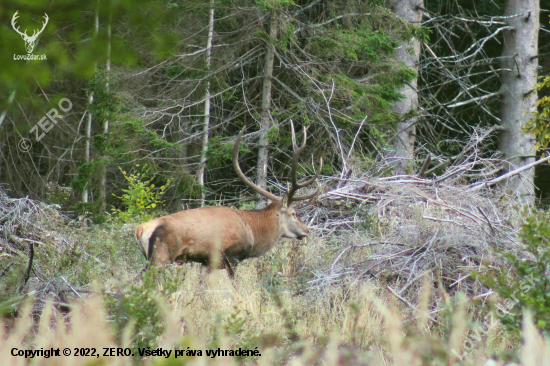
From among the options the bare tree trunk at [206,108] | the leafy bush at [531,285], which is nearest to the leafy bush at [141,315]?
the leafy bush at [531,285]

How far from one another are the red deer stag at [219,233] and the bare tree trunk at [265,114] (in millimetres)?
4186

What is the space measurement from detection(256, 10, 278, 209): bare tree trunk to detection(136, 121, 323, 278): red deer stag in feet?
13.7

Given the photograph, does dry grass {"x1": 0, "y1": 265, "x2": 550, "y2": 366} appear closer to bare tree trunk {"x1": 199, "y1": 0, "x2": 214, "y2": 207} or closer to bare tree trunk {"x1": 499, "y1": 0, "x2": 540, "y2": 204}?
bare tree trunk {"x1": 199, "y1": 0, "x2": 214, "y2": 207}

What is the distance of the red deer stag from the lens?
6.64 m

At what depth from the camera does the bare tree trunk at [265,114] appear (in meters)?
12.4

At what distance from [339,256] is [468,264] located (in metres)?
1.41

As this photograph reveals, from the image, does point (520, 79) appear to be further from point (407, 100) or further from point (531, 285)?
point (531, 285)

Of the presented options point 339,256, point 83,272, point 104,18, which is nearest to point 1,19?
point 104,18

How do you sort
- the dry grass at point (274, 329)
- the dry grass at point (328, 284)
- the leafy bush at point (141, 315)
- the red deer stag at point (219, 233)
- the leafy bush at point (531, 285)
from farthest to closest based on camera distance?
the red deer stag at point (219, 233) → the leafy bush at point (141, 315) → the leafy bush at point (531, 285) → the dry grass at point (328, 284) → the dry grass at point (274, 329)

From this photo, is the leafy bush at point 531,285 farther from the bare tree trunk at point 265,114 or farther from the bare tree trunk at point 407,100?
the bare tree trunk at point 407,100

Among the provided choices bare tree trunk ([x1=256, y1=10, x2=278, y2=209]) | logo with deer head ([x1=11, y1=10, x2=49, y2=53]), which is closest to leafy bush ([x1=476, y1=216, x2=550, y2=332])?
logo with deer head ([x1=11, y1=10, x2=49, y2=53])

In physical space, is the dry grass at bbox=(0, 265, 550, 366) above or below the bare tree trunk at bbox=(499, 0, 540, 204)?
below

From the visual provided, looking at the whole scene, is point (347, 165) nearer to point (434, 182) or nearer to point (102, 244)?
point (434, 182)

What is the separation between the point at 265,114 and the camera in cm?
1287
